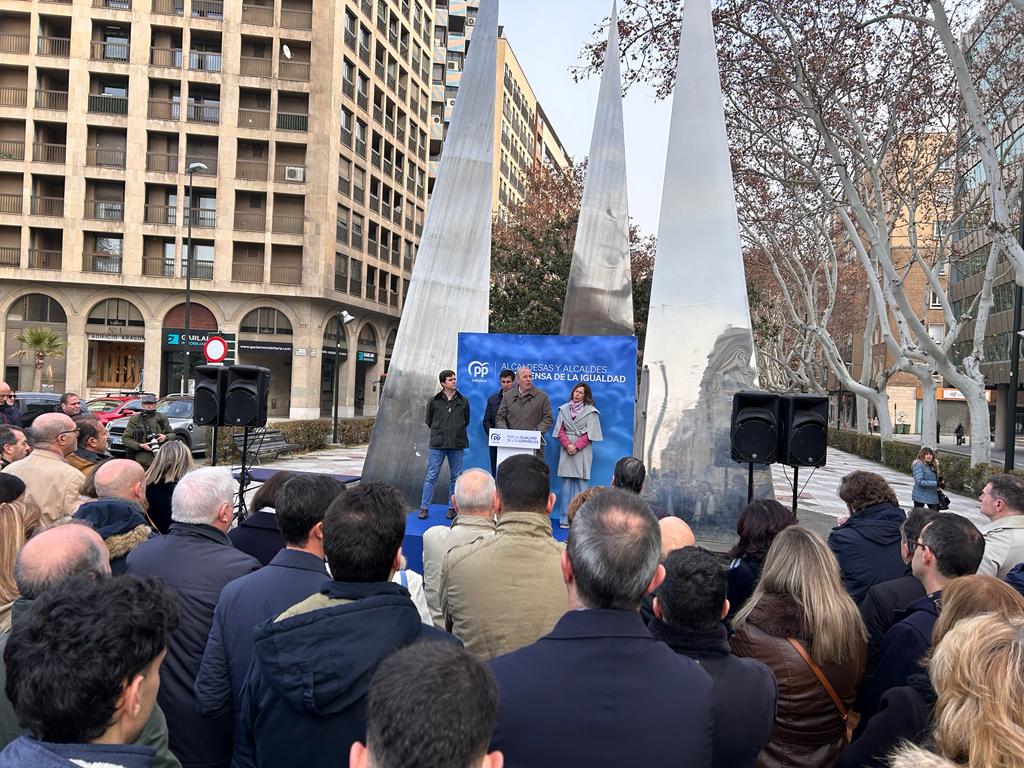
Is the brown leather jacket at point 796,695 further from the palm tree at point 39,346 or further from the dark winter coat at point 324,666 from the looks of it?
the palm tree at point 39,346

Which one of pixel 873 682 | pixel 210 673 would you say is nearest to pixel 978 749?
pixel 873 682

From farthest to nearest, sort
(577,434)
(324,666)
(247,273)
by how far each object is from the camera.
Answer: (247,273), (577,434), (324,666)

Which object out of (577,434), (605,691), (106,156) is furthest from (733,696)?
(106,156)

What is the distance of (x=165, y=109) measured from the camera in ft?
123

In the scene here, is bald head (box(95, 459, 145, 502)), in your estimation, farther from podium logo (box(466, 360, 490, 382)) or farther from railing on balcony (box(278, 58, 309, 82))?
railing on balcony (box(278, 58, 309, 82))

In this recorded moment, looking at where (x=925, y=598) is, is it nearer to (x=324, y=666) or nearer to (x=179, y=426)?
(x=324, y=666)

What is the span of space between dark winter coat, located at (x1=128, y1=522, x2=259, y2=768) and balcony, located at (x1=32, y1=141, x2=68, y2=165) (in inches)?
1598

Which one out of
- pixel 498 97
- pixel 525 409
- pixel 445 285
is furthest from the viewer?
pixel 498 97

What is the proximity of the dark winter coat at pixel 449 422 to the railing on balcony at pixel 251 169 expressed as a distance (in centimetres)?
3207

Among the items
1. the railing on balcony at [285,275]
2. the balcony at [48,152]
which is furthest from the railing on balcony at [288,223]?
the balcony at [48,152]

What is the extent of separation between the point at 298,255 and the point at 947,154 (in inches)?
1166

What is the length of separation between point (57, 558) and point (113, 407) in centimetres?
2203

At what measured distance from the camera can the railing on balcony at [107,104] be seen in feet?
120

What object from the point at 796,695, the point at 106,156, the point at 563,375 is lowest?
the point at 796,695
